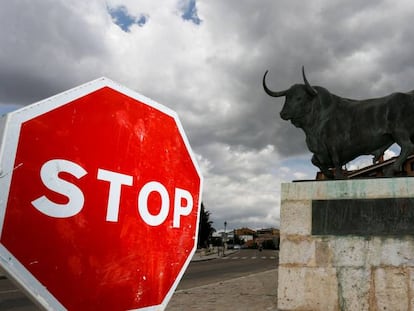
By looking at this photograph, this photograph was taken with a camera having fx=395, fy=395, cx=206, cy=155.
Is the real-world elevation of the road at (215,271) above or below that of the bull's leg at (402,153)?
below

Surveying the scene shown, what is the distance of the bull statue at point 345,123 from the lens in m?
6.64

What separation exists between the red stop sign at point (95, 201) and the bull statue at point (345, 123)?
597cm

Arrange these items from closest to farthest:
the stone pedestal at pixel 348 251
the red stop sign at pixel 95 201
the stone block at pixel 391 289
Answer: the red stop sign at pixel 95 201 < the stone block at pixel 391 289 < the stone pedestal at pixel 348 251

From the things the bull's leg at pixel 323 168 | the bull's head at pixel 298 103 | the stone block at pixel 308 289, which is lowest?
the stone block at pixel 308 289

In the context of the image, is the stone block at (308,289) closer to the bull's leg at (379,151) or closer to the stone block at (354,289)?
the stone block at (354,289)

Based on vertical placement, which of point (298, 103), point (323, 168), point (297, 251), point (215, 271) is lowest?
point (215, 271)

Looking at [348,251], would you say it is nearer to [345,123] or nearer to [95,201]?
[345,123]

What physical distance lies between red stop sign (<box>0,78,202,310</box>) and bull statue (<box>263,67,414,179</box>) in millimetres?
5971

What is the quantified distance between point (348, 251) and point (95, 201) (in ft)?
18.1

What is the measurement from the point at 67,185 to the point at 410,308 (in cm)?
582

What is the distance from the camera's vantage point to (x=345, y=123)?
7027 mm

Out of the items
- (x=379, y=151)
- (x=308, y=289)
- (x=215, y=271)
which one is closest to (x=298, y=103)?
(x=379, y=151)

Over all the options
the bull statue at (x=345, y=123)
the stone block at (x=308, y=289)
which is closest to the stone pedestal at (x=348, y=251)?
the stone block at (x=308, y=289)

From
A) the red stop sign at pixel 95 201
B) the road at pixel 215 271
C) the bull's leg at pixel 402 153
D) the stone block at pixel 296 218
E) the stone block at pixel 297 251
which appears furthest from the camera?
the road at pixel 215 271
